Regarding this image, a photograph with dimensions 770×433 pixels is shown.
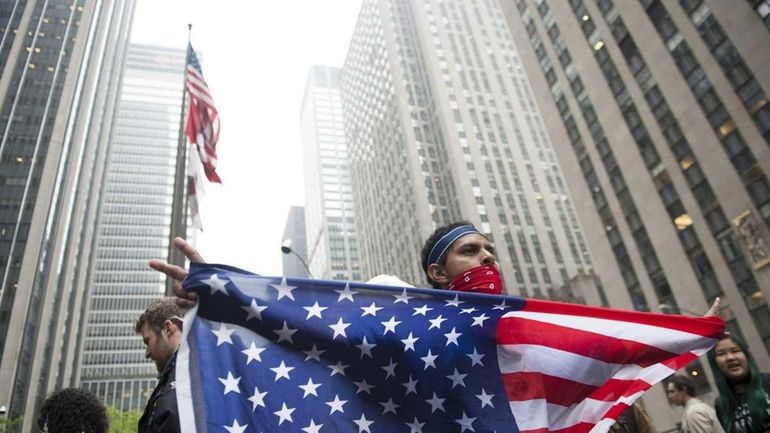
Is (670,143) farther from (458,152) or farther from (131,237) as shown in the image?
(131,237)

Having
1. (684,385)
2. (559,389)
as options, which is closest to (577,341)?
(559,389)

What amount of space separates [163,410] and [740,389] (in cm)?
485

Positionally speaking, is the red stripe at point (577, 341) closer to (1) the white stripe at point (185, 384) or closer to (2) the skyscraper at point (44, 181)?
(1) the white stripe at point (185, 384)

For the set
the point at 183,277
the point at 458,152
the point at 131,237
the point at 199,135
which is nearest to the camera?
the point at 183,277

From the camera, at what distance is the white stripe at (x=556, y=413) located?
2.82 m

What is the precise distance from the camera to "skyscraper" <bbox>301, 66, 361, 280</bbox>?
482ft

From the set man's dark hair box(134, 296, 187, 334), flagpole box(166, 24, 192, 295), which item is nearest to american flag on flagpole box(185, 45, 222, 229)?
flagpole box(166, 24, 192, 295)

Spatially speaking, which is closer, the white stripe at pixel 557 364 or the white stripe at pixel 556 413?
the white stripe at pixel 556 413

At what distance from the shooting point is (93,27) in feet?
278

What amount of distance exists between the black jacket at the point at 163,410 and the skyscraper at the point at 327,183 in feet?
430

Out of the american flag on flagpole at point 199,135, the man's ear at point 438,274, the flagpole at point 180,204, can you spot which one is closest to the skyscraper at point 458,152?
the american flag on flagpole at point 199,135

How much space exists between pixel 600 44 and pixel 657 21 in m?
6.09

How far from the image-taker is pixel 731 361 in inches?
183

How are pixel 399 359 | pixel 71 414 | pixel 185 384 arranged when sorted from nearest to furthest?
pixel 185 384
pixel 399 359
pixel 71 414
